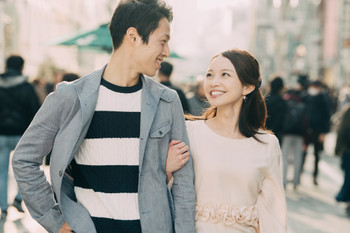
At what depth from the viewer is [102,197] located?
275 cm

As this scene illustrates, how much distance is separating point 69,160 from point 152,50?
71 cm

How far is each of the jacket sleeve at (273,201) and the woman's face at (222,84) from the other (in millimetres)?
429

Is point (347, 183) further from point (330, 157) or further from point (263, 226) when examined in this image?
point (330, 157)

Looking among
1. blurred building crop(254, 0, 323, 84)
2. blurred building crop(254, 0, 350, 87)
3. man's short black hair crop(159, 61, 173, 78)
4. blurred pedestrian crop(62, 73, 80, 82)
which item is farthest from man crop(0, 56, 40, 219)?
blurred building crop(254, 0, 323, 84)

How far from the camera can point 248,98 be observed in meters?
3.76

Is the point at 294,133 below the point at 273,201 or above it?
below

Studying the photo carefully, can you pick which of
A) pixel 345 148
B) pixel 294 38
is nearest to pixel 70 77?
pixel 345 148

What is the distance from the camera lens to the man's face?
2.86 meters

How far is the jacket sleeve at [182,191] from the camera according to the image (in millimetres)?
2873

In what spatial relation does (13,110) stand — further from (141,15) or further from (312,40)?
(312,40)

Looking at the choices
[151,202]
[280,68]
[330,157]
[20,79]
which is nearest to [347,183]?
[20,79]

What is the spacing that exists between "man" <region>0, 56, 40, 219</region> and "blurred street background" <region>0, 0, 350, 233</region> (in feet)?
2.62

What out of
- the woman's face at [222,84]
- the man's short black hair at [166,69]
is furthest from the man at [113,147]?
the man's short black hair at [166,69]

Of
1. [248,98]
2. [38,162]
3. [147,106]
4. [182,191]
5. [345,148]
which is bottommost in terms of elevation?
[345,148]
